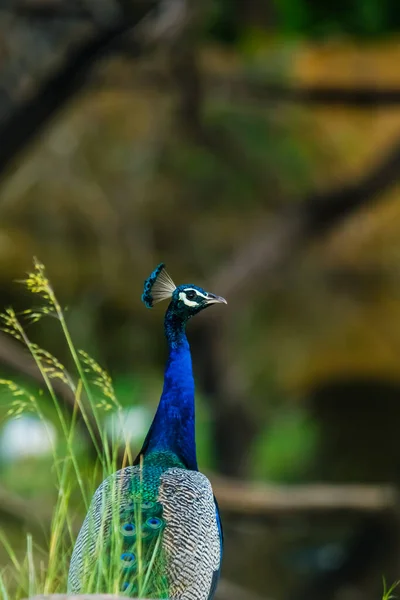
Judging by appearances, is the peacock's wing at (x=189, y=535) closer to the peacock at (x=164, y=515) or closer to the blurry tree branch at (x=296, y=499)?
the peacock at (x=164, y=515)

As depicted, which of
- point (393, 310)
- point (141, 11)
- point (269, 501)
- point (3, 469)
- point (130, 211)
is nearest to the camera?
point (141, 11)

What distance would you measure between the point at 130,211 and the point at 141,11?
4.57ft

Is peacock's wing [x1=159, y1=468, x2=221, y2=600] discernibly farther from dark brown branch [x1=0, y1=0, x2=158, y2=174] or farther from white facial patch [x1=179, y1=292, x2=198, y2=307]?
dark brown branch [x1=0, y1=0, x2=158, y2=174]

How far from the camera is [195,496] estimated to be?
2.72 ft

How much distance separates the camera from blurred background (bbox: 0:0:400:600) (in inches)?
111

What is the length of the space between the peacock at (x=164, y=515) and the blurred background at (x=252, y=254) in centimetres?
167

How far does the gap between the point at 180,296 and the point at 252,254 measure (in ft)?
5.76

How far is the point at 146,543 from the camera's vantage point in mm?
789

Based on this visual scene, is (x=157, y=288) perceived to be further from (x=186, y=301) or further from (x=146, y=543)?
(x=146, y=543)

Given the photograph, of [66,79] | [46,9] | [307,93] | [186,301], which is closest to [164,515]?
[186,301]

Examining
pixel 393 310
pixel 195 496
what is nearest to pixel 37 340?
pixel 393 310

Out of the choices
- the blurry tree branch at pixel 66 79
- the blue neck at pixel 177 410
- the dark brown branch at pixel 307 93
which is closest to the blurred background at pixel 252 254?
the dark brown branch at pixel 307 93

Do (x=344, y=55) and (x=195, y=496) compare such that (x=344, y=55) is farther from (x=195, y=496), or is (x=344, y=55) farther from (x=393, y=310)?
(x=195, y=496)

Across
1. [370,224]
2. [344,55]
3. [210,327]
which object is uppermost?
[344,55]
